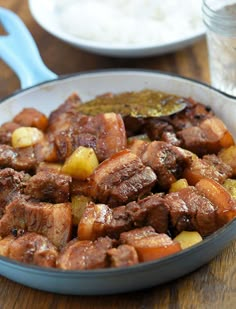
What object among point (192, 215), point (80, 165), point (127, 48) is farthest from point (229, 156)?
point (127, 48)

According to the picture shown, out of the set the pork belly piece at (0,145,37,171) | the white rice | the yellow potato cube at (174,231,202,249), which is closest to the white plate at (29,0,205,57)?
the white rice

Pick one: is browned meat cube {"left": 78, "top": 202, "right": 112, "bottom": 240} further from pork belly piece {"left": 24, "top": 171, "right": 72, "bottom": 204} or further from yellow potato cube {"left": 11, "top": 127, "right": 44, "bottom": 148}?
yellow potato cube {"left": 11, "top": 127, "right": 44, "bottom": 148}

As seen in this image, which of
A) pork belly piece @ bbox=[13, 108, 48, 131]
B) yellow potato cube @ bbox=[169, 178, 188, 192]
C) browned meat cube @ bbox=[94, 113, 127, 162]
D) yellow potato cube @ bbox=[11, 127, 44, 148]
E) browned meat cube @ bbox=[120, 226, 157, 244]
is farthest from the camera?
pork belly piece @ bbox=[13, 108, 48, 131]

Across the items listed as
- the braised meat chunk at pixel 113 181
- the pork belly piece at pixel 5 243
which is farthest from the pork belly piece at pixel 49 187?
the pork belly piece at pixel 5 243

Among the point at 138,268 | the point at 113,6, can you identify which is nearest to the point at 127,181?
the point at 138,268

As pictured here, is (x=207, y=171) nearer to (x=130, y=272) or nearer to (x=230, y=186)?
(x=230, y=186)

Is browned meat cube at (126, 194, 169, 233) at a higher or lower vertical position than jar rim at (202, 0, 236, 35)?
lower
